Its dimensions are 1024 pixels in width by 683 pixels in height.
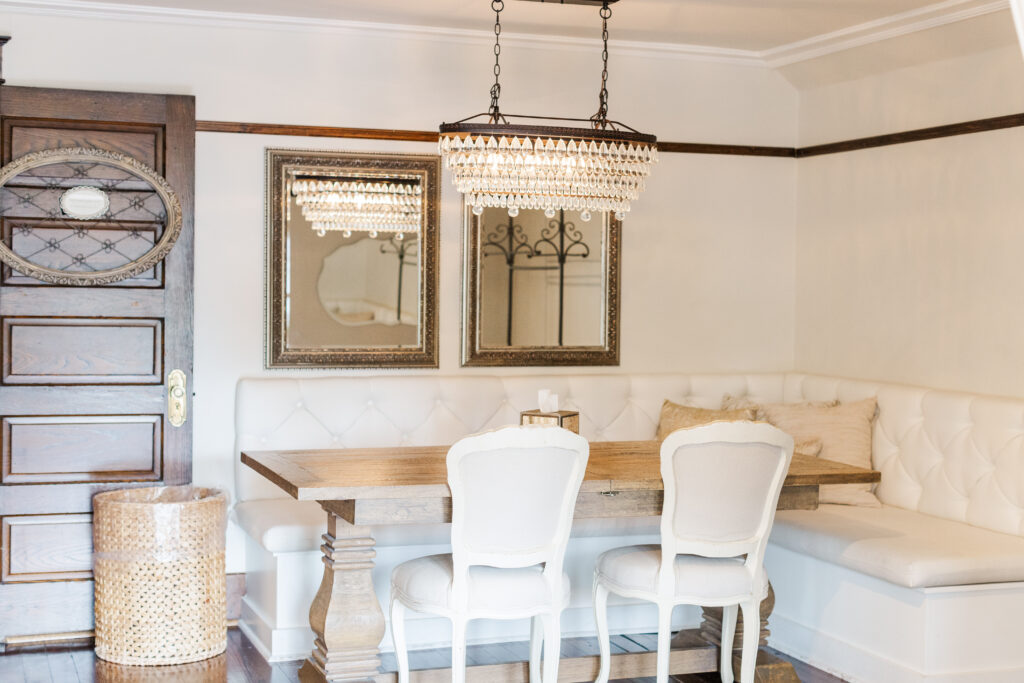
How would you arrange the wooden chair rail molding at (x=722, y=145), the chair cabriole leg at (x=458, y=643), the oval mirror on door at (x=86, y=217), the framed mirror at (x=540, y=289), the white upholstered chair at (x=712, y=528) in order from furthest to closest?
1. the framed mirror at (x=540, y=289)
2. the wooden chair rail molding at (x=722, y=145)
3. the oval mirror on door at (x=86, y=217)
4. the white upholstered chair at (x=712, y=528)
5. the chair cabriole leg at (x=458, y=643)

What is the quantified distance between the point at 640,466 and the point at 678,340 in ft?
6.07

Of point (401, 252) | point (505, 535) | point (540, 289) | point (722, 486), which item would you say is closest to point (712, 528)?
point (722, 486)

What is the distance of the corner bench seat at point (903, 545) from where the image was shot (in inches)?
151

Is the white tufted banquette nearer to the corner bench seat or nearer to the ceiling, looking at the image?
the corner bench seat

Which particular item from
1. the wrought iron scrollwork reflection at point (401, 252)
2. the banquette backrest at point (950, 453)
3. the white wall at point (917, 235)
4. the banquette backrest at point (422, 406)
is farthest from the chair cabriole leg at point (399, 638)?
the white wall at point (917, 235)

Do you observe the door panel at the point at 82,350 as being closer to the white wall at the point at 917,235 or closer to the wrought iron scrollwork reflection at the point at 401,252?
the wrought iron scrollwork reflection at the point at 401,252

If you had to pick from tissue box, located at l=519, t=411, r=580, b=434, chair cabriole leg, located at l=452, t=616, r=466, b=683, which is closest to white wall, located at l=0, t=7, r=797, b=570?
tissue box, located at l=519, t=411, r=580, b=434

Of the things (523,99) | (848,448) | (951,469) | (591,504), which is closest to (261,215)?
(523,99)

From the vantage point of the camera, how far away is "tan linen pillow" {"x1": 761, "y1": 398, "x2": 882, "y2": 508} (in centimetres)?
476

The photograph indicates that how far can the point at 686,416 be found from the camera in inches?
204

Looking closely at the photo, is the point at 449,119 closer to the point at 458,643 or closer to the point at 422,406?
the point at 422,406

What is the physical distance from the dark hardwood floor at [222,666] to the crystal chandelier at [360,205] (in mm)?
1764

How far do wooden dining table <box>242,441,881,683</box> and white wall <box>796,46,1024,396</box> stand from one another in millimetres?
1128

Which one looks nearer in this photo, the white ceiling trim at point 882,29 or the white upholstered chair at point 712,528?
the white upholstered chair at point 712,528
